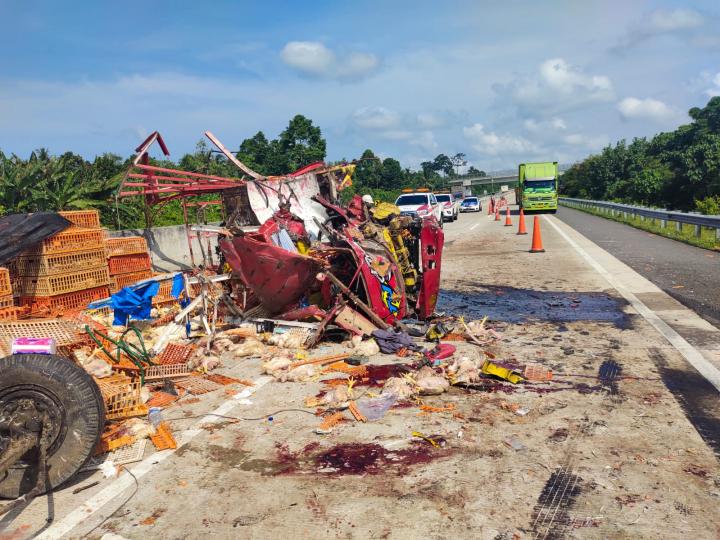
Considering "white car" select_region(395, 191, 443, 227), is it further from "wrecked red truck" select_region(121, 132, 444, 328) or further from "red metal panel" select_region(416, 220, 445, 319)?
"red metal panel" select_region(416, 220, 445, 319)

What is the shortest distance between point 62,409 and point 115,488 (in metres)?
0.67

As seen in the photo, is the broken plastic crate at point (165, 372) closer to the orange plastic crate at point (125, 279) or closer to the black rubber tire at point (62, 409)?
the black rubber tire at point (62, 409)

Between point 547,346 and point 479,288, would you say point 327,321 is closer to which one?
point 547,346

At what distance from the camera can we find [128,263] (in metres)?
10.7

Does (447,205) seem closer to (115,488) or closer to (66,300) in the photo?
(66,300)

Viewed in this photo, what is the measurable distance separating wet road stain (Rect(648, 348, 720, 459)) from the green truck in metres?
31.0

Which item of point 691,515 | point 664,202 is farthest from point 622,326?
point 664,202

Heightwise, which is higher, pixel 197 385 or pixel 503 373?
pixel 503 373

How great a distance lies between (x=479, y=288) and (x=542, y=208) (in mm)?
27706

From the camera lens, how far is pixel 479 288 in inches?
452

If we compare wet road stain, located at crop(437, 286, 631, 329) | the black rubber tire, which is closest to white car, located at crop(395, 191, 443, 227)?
wet road stain, located at crop(437, 286, 631, 329)

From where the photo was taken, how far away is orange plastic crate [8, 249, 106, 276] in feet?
→ 28.7

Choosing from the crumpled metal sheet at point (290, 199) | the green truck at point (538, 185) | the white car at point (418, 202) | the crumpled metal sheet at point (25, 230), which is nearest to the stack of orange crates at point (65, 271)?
the crumpled metal sheet at point (25, 230)

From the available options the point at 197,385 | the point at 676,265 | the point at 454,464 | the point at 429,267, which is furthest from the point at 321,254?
the point at 676,265
